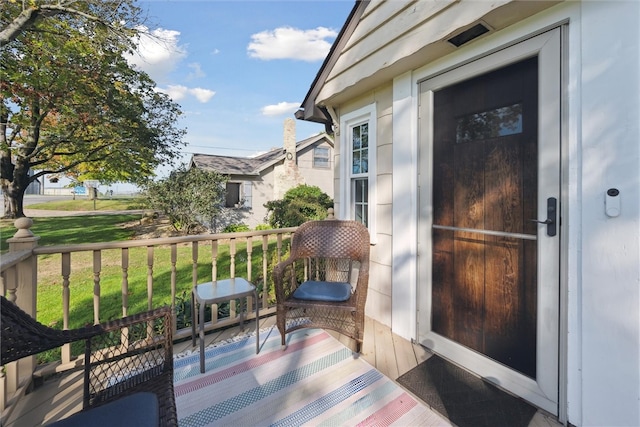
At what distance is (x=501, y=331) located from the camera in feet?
6.45

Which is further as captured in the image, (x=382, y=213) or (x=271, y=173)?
(x=271, y=173)

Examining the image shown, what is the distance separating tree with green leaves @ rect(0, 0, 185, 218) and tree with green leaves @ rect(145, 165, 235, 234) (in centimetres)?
144

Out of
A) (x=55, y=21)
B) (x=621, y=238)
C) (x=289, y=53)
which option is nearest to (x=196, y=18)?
(x=289, y=53)

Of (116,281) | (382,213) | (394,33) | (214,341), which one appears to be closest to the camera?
(394,33)

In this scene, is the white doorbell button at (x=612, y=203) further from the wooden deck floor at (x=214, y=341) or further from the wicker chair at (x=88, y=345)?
the wicker chair at (x=88, y=345)

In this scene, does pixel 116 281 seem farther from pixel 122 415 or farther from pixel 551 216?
pixel 551 216

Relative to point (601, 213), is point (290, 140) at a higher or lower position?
higher

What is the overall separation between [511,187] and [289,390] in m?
2.08

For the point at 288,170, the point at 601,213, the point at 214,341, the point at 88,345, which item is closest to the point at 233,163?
the point at 288,170

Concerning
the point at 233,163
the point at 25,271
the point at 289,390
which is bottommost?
the point at 289,390

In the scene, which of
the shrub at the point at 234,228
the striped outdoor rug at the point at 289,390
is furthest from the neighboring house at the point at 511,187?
the shrub at the point at 234,228

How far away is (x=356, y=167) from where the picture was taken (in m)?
3.27

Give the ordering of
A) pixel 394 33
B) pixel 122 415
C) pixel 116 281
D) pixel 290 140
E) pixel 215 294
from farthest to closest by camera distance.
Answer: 1. pixel 290 140
2. pixel 116 281
3. pixel 394 33
4. pixel 215 294
5. pixel 122 415

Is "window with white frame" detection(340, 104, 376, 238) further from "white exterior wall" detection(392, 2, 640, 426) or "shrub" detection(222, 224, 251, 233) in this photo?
"shrub" detection(222, 224, 251, 233)
